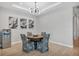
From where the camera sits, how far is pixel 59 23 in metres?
2.11

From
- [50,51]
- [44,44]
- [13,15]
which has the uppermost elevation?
[13,15]

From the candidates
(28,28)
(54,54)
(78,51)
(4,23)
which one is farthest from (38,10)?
(78,51)

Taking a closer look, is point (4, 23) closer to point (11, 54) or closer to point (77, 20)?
point (11, 54)

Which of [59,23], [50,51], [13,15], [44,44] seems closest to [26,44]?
[44,44]

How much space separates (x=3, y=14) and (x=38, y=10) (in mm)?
693

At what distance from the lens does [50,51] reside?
6.86 ft

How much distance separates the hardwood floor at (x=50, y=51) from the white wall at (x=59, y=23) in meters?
0.12

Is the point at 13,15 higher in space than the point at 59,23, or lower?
higher

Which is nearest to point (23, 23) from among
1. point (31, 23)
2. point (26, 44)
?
point (31, 23)

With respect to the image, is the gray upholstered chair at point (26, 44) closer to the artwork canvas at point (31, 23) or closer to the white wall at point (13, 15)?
the white wall at point (13, 15)

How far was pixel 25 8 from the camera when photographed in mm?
2102

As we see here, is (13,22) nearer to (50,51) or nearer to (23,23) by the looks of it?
(23,23)

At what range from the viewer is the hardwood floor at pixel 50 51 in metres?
2.06

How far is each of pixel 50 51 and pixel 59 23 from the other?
592 millimetres
